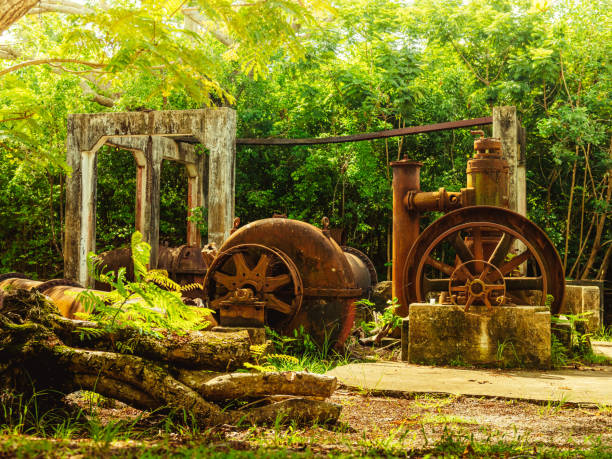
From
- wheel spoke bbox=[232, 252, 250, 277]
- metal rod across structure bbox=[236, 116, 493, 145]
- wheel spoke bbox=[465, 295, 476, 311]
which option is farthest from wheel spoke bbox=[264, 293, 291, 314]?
metal rod across structure bbox=[236, 116, 493, 145]

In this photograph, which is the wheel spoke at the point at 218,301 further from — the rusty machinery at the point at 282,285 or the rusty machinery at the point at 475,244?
the rusty machinery at the point at 475,244

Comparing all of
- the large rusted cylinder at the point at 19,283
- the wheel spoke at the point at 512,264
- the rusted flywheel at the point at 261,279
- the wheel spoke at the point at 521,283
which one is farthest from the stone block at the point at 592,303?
the large rusted cylinder at the point at 19,283

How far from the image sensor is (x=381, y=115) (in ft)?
44.1

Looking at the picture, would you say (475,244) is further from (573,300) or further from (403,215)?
(573,300)

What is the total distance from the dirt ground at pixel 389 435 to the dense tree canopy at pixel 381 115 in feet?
25.3

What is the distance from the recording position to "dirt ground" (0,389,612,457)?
9.62 feet

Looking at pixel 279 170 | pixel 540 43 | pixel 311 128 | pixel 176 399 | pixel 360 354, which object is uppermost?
pixel 540 43

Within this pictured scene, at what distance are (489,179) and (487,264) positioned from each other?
119 centimetres

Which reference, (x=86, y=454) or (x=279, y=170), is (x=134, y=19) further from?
(x=279, y=170)

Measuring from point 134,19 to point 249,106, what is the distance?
926 cm

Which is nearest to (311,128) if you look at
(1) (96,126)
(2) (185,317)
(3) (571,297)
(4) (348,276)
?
(1) (96,126)

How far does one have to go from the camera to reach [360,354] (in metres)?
7.28

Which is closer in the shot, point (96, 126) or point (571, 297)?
point (571, 297)

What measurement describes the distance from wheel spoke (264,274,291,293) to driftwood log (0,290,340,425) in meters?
2.70
